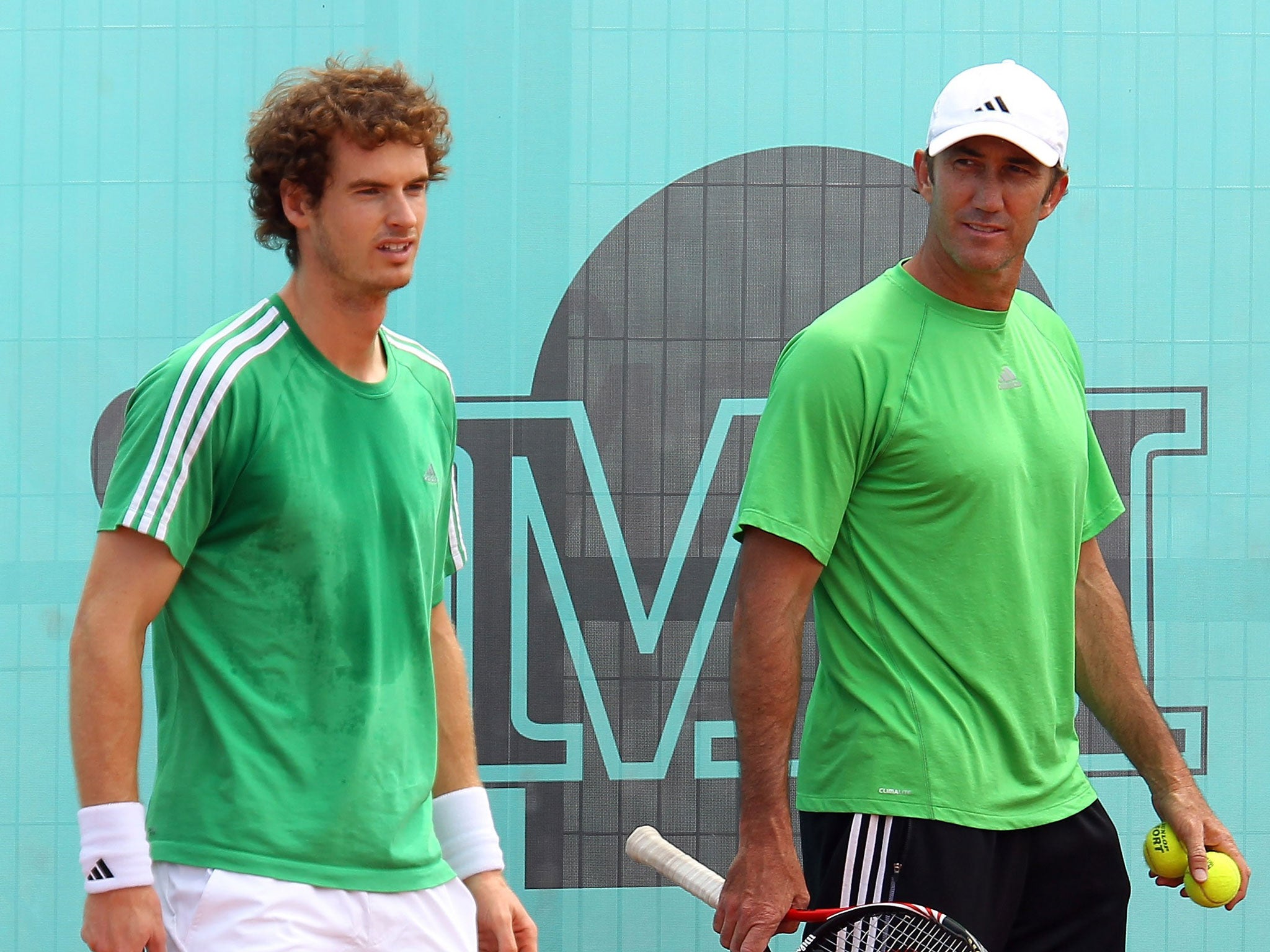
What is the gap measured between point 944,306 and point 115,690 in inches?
48.8

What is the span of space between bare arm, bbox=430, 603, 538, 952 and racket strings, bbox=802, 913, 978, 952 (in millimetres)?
435

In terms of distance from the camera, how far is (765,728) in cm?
211

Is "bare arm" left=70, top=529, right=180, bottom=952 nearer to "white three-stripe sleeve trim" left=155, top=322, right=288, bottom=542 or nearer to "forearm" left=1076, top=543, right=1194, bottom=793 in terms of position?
"white three-stripe sleeve trim" left=155, top=322, right=288, bottom=542

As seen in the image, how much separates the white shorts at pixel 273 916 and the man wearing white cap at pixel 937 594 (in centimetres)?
46

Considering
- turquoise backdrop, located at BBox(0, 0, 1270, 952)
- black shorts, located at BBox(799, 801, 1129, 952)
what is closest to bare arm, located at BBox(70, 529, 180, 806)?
black shorts, located at BBox(799, 801, 1129, 952)

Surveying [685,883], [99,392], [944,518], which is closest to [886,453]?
[944,518]

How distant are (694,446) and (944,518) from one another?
1.09 m

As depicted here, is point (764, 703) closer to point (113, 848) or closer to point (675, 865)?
point (675, 865)

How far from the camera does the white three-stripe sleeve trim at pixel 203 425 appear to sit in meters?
1.81

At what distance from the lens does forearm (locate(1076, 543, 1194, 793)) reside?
250cm

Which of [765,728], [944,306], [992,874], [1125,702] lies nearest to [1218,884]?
[1125,702]

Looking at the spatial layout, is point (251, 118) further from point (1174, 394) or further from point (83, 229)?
point (1174, 394)

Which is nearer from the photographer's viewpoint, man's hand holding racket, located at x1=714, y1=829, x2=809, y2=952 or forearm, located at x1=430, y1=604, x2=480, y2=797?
man's hand holding racket, located at x1=714, y1=829, x2=809, y2=952

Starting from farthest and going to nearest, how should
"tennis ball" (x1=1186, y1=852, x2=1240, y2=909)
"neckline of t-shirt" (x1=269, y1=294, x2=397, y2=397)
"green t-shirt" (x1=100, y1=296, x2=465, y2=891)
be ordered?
1. "tennis ball" (x1=1186, y1=852, x2=1240, y2=909)
2. "neckline of t-shirt" (x1=269, y1=294, x2=397, y2=397)
3. "green t-shirt" (x1=100, y1=296, x2=465, y2=891)
